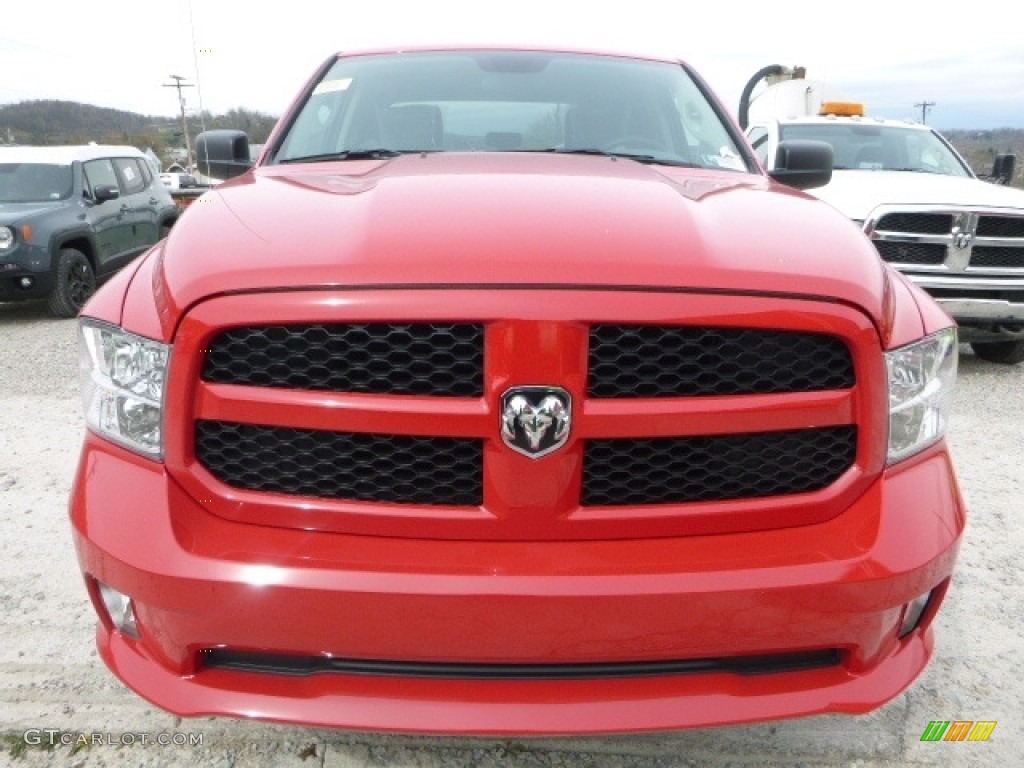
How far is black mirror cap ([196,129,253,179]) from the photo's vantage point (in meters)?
3.03

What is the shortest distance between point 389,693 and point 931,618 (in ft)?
3.71

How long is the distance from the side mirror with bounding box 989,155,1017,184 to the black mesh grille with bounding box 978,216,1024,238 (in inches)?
85.2

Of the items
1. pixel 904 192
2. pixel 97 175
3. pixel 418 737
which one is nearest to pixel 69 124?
pixel 97 175

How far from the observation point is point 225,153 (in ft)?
9.97

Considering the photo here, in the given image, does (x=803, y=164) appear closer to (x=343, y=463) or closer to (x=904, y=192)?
(x=343, y=463)

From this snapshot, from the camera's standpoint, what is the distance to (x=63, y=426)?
4.58 meters

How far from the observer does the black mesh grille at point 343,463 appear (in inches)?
60.0

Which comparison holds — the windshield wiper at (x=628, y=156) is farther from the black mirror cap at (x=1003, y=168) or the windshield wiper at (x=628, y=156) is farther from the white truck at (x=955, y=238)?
the black mirror cap at (x=1003, y=168)

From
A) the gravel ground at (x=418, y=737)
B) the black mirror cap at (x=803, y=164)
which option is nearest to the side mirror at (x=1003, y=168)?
the gravel ground at (x=418, y=737)

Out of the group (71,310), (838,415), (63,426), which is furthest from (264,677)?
(71,310)

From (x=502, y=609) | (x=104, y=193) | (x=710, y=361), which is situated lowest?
(x=104, y=193)

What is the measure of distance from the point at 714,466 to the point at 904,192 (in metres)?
5.14

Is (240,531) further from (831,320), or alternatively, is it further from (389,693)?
(831,320)

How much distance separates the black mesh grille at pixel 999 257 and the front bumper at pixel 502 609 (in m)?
4.90
